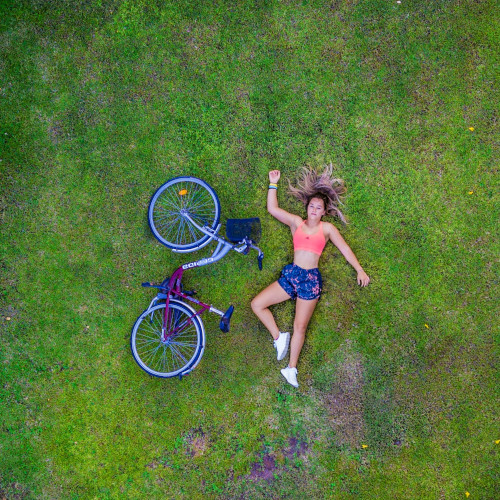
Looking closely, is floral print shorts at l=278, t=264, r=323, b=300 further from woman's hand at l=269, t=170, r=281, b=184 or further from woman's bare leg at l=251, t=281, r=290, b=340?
woman's hand at l=269, t=170, r=281, b=184

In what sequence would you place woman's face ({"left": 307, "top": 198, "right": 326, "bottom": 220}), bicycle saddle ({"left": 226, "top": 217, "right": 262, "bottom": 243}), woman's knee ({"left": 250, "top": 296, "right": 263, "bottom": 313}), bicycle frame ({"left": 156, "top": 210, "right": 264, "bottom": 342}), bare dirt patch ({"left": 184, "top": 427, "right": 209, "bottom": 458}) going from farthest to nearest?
1. bare dirt patch ({"left": 184, "top": 427, "right": 209, "bottom": 458})
2. woman's knee ({"left": 250, "top": 296, "right": 263, "bottom": 313})
3. woman's face ({"left": 307, "top": 198, "right": 326, "bottom": 220})
4. bicycle saddle ({"left": 226, "top": 217, "right": 262, "bottom": 243})
5. bicycle frame ({"left": 156, "top": 210, "right": 264, "bottom": 342})

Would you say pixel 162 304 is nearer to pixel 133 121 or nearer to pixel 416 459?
pixel 133 121

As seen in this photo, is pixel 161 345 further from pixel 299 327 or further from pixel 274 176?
pixel 274 176

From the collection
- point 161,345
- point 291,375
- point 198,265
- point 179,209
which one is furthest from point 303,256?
point 161,345

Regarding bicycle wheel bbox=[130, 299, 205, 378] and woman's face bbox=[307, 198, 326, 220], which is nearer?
woman's face bbox=[307, 198, 326, 220]

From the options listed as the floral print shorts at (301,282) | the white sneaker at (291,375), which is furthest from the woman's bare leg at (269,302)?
the white sneaker at (291,375)

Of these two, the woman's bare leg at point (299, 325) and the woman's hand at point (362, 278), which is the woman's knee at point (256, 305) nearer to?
the woman's bare leg at point (299, 325)

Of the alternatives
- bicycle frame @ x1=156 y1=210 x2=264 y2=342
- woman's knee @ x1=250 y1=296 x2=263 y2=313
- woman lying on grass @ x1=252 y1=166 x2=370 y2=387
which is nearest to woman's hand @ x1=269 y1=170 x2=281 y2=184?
woman lying on grass @ x1=252 y1=166 x2=370 y2=387
